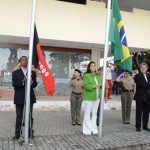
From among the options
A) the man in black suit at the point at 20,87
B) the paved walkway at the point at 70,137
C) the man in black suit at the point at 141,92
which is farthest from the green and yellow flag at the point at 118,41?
the man in black suit at the point at 20,87

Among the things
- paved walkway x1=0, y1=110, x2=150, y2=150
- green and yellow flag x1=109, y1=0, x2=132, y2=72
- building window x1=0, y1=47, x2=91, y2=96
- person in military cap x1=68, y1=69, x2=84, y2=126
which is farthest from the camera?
building window x1=0, y1=47, x2=91, y2=96

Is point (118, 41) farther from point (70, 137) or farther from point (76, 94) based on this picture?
point (70, 137)

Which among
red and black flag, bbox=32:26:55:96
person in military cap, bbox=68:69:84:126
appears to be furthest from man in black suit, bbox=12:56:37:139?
person in military cap, bbox=68:69:84:126

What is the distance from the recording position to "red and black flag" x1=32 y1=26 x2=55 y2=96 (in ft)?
24.0

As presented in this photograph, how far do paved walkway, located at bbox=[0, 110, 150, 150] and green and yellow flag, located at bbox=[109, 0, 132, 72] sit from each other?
1.92 metres

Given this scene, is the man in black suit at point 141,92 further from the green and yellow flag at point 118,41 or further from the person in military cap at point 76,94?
the person in military cap at point 76,94

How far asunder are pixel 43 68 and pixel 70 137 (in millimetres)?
2039

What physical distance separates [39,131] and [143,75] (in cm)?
353

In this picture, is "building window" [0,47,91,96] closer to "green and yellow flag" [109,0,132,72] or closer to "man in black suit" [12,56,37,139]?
"green and yellow flag" [109,0,132,72]

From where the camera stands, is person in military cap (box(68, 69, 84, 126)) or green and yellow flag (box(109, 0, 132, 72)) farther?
person in military cap (box(68, 69, 84, 126))

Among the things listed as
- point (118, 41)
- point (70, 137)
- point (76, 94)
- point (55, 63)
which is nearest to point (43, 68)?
point (70, 137)

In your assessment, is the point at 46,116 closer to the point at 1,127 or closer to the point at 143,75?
the point at 1,127

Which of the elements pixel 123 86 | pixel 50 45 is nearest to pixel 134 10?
pixel 50 45

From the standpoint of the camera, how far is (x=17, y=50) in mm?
16031
